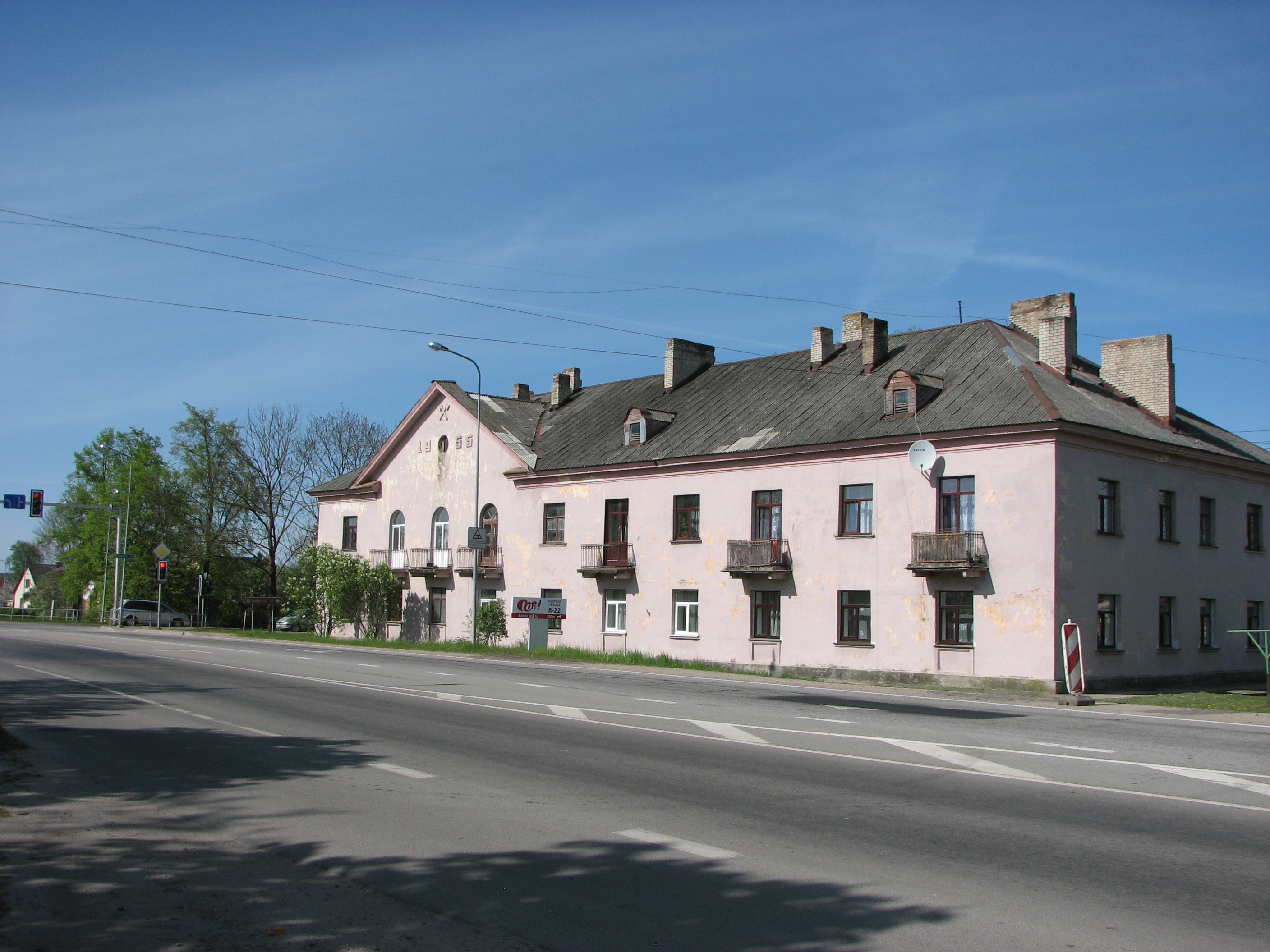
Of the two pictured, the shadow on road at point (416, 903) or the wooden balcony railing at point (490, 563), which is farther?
the wooden balcony railing at point (490, 563)

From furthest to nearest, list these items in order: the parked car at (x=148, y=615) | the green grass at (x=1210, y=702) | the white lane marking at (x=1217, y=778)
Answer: the parked car at (x=148, y=615)
the green grass at (x=1210, y=702)
the white lane marking at (x=1217, y=778)

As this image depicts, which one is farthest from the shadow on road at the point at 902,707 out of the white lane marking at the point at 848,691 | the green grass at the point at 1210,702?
the green grass at the point at 1210,702

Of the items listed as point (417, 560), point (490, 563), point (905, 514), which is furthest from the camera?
point (417, 560)

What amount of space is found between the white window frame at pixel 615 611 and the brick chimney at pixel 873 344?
10.9m

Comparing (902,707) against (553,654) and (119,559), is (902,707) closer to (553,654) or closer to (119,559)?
(553,654)

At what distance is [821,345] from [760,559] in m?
8.11

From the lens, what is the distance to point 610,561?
3628 centimetres

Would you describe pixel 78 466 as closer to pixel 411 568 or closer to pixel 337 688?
pixel 411 568

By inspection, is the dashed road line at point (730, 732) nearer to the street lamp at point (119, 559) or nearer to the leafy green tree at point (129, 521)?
the street lamp at point (119, 559)

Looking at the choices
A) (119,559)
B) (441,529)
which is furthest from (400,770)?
(119,559)

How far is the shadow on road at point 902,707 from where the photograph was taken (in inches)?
697

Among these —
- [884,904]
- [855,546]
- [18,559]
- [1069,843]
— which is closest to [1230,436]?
[855,546]

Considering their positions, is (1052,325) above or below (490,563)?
above

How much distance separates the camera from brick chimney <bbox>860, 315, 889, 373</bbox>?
3312 centimetres
